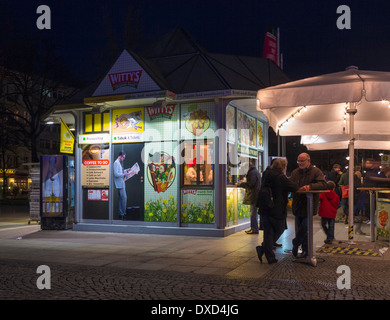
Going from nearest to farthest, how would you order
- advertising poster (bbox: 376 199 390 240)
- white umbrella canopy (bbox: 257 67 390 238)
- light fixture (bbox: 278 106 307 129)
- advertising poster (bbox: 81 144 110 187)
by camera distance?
1. white umbrella canopy (bbox: 257 67 390 238)
2. advertising poster (bbox: 376 199 390 240)
3. light fixture (bbox: 278 106 307 129)
4. advertising poster (bbox: 81 144 110 187)

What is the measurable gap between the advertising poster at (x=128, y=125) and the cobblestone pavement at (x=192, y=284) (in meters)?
5.25

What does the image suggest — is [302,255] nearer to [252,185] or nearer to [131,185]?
[252,185]

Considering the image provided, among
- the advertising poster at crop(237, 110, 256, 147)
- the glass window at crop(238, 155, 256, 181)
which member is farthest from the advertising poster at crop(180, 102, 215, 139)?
the glass window at crop(238, 155, 256, 181)

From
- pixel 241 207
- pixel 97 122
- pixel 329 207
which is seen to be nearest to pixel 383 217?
pixel 329 207

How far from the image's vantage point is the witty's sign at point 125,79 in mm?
11633

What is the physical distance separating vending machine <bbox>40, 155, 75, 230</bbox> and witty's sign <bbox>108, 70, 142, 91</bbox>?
111 inches

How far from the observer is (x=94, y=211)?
1275 centimetres

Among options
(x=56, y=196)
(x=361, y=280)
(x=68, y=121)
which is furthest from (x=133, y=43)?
(x=361, y=280)

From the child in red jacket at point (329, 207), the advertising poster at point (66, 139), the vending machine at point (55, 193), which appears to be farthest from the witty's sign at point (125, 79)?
the child in red jacket at point (329, 207)

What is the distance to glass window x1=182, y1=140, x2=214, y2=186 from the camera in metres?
11.5

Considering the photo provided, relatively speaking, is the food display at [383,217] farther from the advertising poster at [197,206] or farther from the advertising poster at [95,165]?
the advertising poster at [95,165]

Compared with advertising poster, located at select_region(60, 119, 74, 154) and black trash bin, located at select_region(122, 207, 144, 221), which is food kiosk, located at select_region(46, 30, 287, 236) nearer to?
black trash bin, located at select_region(122, 207, 144, 221)

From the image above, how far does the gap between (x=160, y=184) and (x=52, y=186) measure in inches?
136

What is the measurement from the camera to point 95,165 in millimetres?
12766
